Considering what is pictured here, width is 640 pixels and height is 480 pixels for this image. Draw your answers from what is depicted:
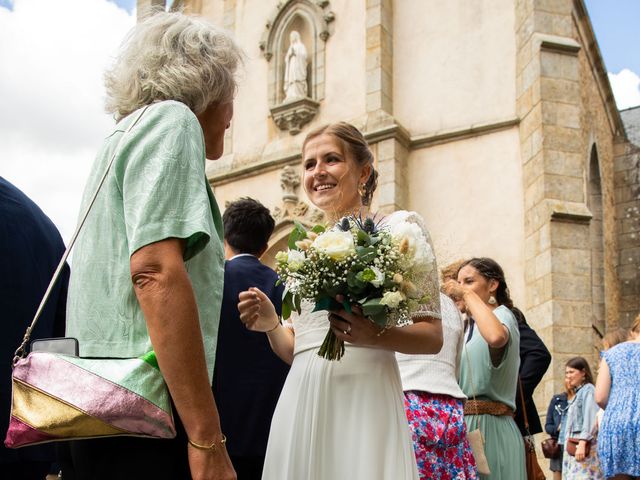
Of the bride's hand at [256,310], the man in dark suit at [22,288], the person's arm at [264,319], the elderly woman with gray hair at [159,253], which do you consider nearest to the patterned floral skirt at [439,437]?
the person's arm at [264,319]

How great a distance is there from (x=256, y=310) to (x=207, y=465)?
4.44ft

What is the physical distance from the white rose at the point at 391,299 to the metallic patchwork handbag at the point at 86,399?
3.14ft

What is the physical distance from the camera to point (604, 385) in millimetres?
6762

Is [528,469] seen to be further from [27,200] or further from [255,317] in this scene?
[27,200]

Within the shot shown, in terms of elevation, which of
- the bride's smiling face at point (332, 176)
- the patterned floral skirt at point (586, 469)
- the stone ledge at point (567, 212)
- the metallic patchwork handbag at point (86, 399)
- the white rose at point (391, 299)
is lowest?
the patterned floral skirt at point (586, 469)

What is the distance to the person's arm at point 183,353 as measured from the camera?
1896 millimetres

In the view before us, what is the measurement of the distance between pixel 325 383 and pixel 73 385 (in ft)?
4.18

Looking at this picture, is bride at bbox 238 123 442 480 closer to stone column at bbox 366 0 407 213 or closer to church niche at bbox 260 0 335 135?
stone column at bbox 366 0 407 213

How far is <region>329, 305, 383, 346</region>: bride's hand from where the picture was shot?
283 cm

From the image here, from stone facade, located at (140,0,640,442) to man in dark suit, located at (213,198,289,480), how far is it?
8942mm

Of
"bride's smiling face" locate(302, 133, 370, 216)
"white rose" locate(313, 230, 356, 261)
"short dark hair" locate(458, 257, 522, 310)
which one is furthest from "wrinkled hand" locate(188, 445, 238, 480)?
"short dark hair" locate(458, 257, 522, 310)

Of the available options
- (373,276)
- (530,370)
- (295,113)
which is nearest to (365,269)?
(373,276)

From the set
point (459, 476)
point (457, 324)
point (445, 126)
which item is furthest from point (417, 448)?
point (445, 126)

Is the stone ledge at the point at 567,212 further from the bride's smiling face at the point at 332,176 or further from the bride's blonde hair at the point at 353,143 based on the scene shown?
the bride's smiling face at the point at 332,176
